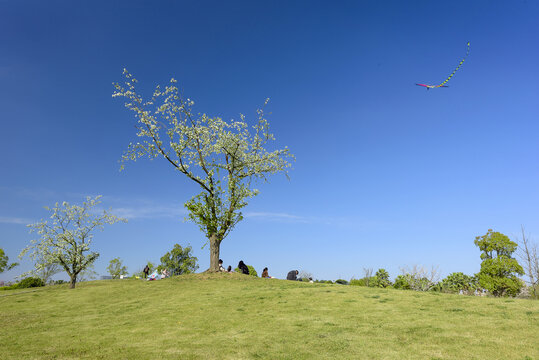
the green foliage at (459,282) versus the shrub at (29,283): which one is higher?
the shrub at (29,283)

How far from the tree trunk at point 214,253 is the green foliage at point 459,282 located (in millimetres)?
29610

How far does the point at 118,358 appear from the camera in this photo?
1001 cm

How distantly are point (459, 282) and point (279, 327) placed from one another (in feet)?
129

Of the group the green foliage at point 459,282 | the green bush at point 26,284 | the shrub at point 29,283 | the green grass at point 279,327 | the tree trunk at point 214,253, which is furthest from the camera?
the green foliage at point 459,282

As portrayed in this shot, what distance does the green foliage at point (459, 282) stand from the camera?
4247 centimetres

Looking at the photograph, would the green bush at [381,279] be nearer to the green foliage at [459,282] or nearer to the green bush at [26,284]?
the green foliage at [459,282]

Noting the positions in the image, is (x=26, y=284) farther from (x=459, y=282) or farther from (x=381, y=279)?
(x=459, y=282)

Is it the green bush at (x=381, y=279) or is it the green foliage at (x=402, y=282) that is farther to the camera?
the green bush at (x=381, y=279)

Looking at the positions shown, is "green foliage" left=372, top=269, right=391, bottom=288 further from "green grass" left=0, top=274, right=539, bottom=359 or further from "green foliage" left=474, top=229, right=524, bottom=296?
"green grass" left=0, top=274, right=539, bottom=359

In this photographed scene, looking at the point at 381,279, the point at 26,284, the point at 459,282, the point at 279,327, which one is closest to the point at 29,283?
the point at 26,284

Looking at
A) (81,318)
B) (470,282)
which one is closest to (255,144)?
(81,318)

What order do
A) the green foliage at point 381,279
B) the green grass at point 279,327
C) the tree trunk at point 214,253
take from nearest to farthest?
the green grass at point 279,327 < the tree trunk at point 214,253 < the green foliage at point 381,279

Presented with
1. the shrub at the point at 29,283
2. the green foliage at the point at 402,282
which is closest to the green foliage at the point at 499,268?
the green foliage at the point at 402,282

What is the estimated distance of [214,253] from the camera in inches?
1135
